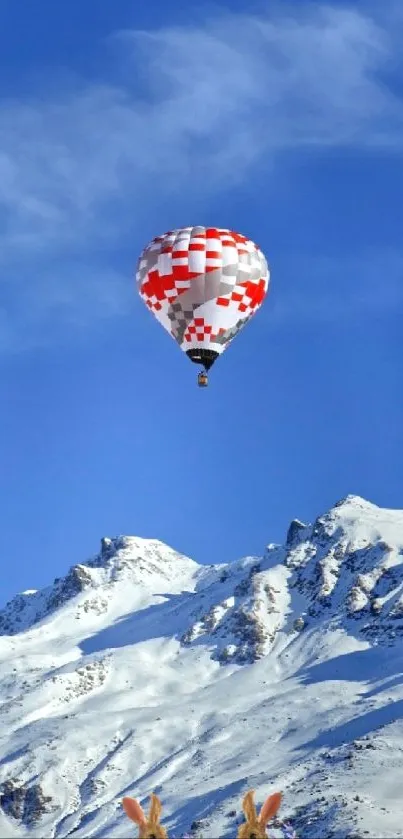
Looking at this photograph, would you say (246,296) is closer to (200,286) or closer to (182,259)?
(200,286)

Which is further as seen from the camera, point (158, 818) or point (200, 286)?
point (200, 286)

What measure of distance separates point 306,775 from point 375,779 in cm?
2595

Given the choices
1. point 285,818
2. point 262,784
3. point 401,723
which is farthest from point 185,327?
point 401,723

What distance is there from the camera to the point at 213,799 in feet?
564

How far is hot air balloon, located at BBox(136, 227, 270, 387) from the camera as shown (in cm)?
7444

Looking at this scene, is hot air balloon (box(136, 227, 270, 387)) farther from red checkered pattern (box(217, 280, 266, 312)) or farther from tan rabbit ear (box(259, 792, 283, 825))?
tan rabbit ear (box(259, 792, 283, 825))

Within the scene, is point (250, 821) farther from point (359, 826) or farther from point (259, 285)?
point (359, 826)

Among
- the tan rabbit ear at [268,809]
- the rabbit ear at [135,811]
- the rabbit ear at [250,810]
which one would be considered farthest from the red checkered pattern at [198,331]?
the rabbit ear at [135,811]

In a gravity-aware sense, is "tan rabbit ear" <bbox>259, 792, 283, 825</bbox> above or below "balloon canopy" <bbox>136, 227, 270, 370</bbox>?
below

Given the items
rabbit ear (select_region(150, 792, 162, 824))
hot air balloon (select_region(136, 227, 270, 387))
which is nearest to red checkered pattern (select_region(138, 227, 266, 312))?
hot air balloon (select_region(136, 227, 270, 387))

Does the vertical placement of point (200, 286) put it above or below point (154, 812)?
above

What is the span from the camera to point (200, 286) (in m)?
74.7

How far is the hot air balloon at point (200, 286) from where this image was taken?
74.4 metres

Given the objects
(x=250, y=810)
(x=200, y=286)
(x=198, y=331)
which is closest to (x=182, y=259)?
(x=200, y=286)
